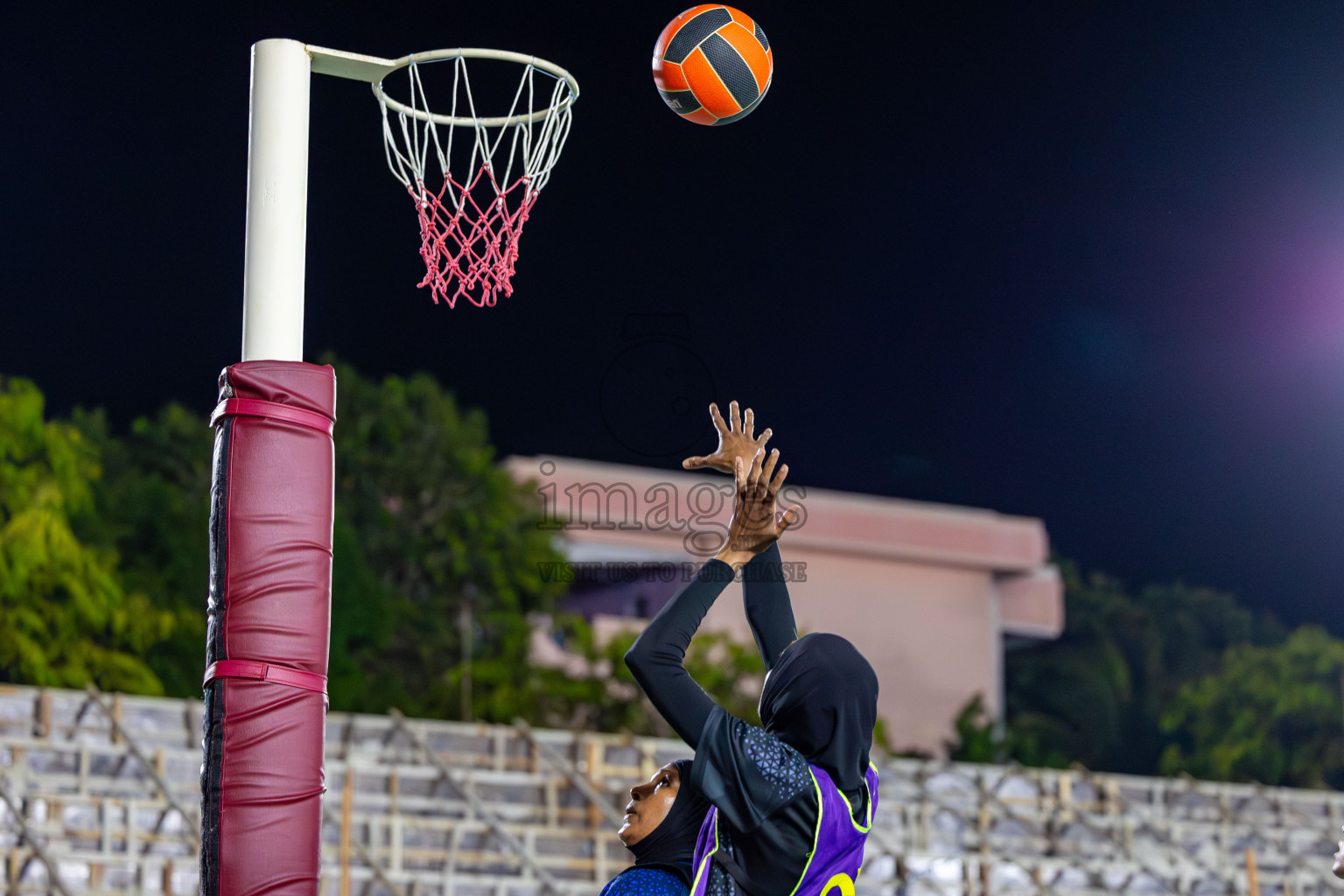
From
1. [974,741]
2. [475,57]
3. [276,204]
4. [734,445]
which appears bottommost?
[734,445]

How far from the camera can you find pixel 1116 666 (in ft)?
95.4

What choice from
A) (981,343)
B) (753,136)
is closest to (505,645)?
(753,136)

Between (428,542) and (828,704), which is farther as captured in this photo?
(428,542)

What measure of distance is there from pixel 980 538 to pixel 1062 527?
7.93 meters

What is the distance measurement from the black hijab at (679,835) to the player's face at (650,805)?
0.01 m

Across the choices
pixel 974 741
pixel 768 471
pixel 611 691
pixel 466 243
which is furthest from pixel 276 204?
pixel 974 741

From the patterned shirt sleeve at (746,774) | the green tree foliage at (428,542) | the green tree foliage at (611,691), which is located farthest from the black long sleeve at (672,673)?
the green tree foliage at (428,542)

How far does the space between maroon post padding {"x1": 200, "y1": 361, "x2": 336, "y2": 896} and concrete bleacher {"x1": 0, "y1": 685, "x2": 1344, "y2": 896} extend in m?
7.48

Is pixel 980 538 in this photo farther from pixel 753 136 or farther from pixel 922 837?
pixel 922 837

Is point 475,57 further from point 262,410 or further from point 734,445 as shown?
point 734,445

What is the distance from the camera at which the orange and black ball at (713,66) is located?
655 centimetres

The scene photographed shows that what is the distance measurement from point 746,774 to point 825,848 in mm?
236

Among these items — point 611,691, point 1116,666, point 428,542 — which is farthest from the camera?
point 1116,666

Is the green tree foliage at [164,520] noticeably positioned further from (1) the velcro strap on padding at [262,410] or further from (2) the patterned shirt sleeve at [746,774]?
(2) the patterned shirt sleeve at [746,774]
